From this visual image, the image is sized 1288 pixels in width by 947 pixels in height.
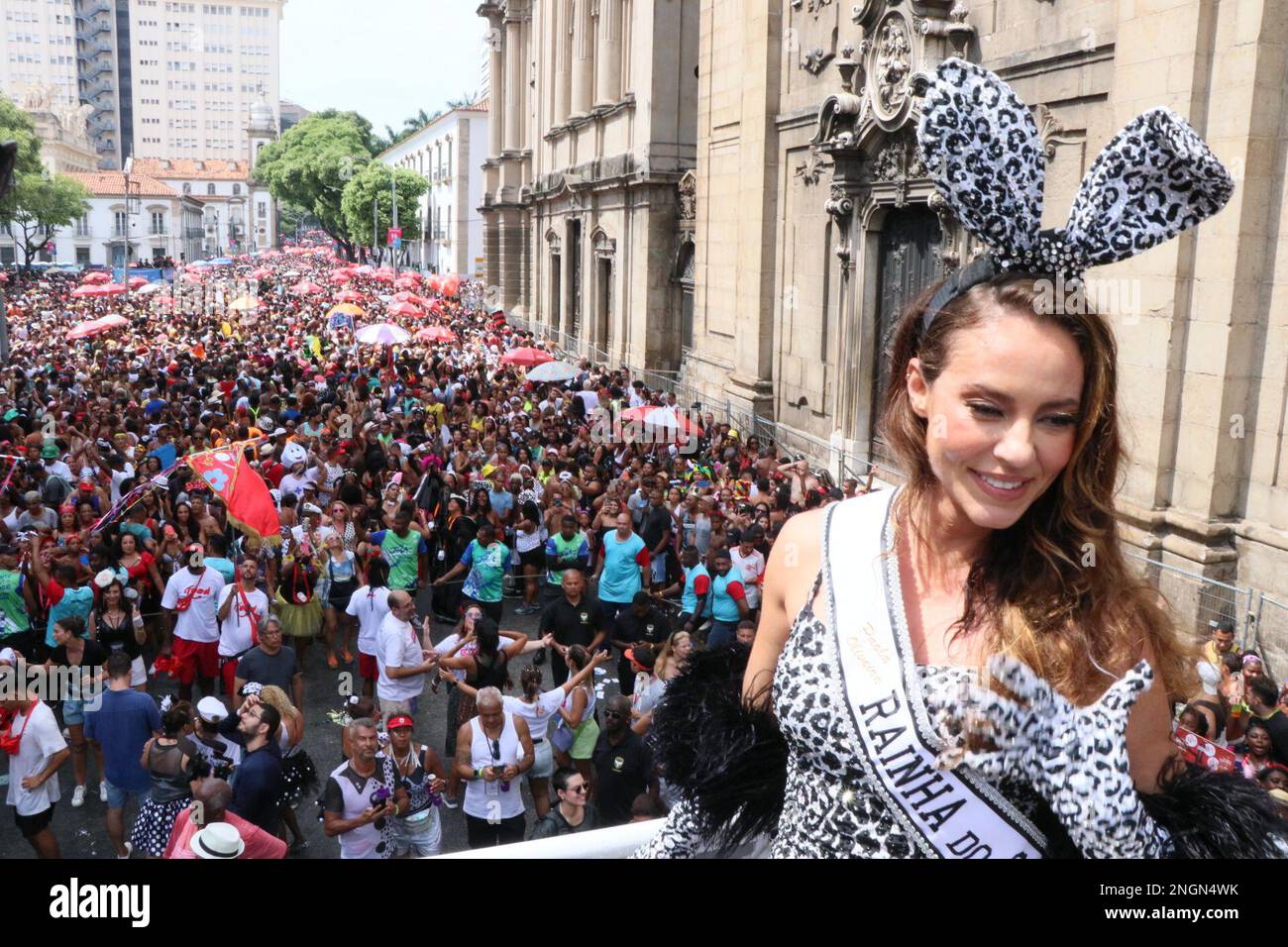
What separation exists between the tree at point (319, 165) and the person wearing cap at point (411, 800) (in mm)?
87113

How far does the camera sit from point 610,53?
30250 millimetres

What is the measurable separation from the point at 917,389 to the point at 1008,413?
206 millimetres

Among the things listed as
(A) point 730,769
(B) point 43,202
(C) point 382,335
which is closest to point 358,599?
(A) point 730,769

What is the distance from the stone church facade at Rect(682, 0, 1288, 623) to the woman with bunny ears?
3.64 feet

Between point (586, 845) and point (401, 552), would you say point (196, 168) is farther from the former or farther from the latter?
point (586, 845)

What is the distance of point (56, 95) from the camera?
132000mm

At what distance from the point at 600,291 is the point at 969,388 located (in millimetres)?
30016

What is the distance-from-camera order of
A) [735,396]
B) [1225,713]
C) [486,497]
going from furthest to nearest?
[735,396], [486,497], [1225,713]

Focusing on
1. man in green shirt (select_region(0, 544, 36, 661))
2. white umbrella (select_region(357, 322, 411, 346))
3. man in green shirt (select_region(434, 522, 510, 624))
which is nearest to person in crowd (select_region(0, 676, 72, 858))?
man in green shirt (select_region(0, 544, 36, 661))

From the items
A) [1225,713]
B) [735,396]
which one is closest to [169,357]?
[735,396]

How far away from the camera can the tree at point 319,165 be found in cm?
9181

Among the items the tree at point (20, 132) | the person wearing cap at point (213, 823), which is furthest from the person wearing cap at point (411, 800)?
the tree at point (20, 132)
